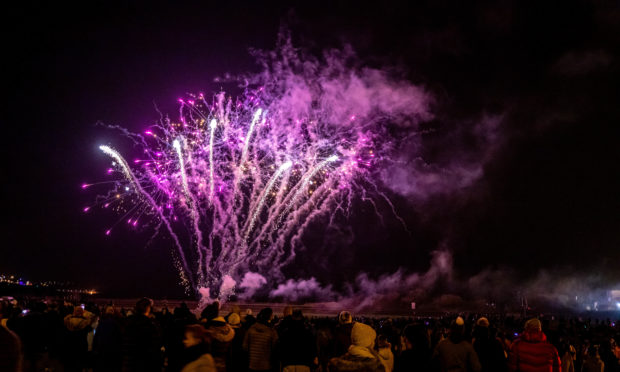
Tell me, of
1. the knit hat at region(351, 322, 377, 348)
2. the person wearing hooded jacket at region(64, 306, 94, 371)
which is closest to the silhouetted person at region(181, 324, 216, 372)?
the knit hat at region(351, 322, 377, 348)

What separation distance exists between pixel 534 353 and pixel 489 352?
1.86 feet

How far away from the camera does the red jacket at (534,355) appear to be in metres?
6.29

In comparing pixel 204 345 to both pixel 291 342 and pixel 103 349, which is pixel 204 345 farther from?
pixel 103 349

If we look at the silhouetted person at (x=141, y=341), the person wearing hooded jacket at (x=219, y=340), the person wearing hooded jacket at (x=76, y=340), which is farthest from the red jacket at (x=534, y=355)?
the person wearing hooded jacket at (x=76, y=340)

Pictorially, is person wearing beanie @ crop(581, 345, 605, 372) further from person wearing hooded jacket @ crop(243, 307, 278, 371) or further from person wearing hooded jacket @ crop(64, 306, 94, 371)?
person wearing hooded jacket @ crop(64, 306, 94, 371)

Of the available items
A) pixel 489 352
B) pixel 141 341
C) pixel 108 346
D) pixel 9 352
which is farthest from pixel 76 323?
pixel 489 352

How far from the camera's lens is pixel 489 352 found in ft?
21.8

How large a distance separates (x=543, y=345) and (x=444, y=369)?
5.10 ft

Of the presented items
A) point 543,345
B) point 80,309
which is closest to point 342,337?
point 543,345

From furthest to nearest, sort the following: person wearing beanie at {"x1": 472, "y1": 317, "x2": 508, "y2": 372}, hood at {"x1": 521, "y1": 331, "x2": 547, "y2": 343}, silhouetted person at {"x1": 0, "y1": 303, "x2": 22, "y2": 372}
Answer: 1. person wearing beanie at {"x1": 472, "y1": 317, "x2": 508, "y2": 372}
2. hood at {"x1": 521, "y1": 331, "x2": 547, "y2": 343}
3. silhouetted person at {"x1": 0, "y1": 303, "x2": 22, "y2": 372}

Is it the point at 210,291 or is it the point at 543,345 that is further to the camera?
the point at 210,291

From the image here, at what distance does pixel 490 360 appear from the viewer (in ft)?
21.6

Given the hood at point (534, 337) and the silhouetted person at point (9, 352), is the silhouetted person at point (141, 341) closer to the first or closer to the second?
the silhouetted person at point (9, 352)

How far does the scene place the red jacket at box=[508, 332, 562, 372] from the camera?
6293 mm
